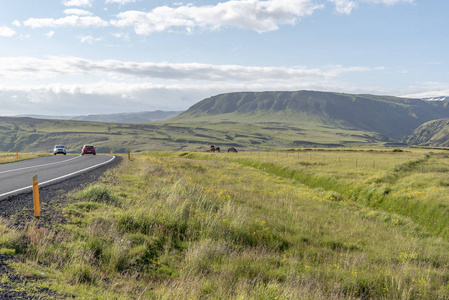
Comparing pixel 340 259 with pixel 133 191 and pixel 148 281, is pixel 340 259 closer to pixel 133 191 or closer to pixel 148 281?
pixel 148 281

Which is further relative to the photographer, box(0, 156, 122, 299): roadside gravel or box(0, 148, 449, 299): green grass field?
box(0, 148, 449, 299): green grass field

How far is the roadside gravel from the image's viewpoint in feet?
17.0

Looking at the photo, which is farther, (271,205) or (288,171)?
(288,171)

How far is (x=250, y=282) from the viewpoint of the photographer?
745 centimetres

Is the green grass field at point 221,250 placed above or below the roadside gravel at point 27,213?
below

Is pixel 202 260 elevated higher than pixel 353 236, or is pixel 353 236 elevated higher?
pixel 202 260

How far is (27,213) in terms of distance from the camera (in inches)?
364

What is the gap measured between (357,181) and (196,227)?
18.2 meters

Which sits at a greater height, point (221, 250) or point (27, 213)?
point (27, 213)

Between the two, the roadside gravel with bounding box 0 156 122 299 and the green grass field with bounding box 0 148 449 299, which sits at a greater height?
the roadside gravel with bounding box 0 156 122 299

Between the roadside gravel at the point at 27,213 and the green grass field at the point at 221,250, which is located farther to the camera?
the green grass field at the point at 221,250

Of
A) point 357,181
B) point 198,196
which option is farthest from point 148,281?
point 357,181

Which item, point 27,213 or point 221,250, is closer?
point 221,250

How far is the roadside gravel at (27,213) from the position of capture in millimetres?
5179
